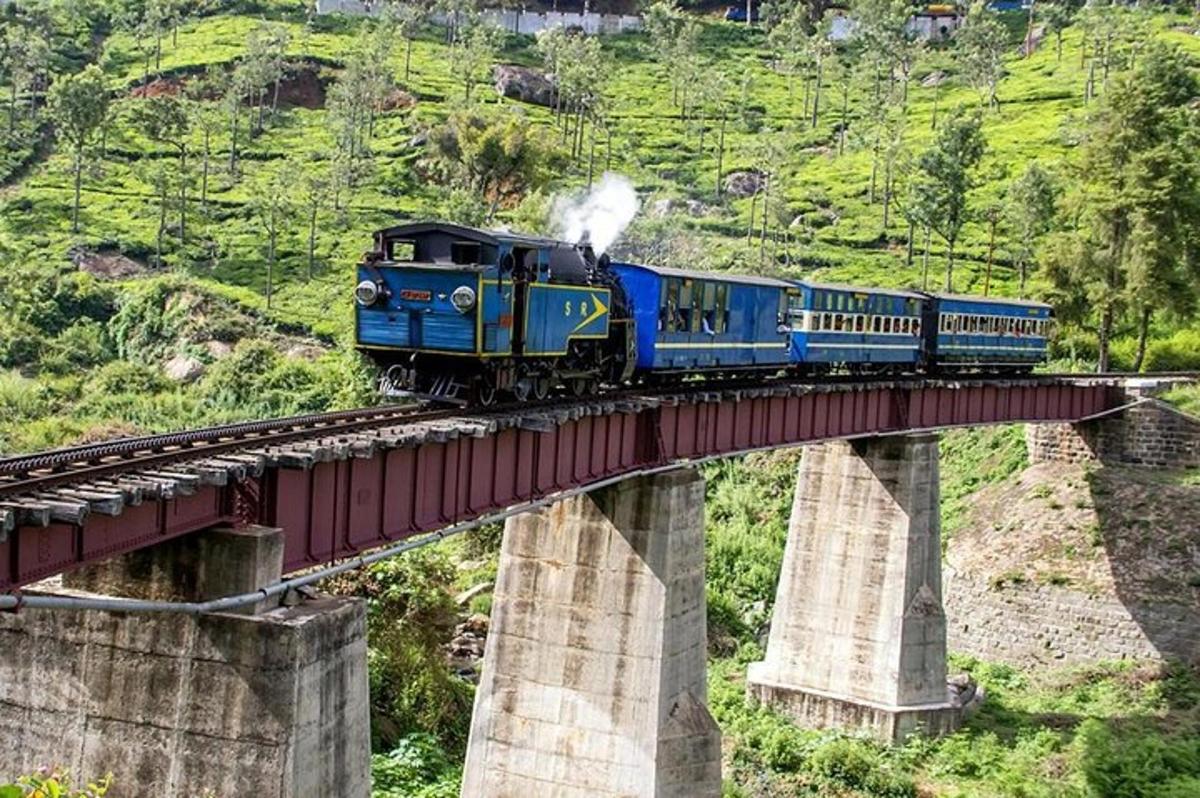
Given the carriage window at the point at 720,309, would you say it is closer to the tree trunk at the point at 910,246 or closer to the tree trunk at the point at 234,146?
the tree trunk at the point at 910,246

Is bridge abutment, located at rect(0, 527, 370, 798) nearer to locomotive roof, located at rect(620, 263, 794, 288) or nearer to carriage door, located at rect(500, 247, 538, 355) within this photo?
carriage door, located at rect(500, 247, 538, 355)

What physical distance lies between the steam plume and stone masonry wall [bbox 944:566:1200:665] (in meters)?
18.1

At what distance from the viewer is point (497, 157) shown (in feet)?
275

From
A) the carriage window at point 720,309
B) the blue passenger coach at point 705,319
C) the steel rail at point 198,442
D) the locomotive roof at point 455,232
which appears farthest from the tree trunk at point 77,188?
the locomotive roof at point 455,232

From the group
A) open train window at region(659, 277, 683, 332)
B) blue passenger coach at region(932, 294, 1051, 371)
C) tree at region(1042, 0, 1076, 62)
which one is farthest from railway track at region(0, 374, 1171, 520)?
tree at region(1042, 0, 1076, 62)

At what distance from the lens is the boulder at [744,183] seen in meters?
97.1

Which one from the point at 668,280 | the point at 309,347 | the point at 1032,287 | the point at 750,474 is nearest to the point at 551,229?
the point at 309,347

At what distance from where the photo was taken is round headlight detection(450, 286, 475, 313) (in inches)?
858

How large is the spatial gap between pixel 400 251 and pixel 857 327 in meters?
19.5

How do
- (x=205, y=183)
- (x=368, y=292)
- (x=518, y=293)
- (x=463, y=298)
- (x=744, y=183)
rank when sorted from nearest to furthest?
(x=463, y=298), (x=368, y=292), (x=518, y=293), (x=205, y=183), (x=744, y=183)

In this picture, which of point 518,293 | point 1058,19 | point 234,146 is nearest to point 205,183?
point 234,146

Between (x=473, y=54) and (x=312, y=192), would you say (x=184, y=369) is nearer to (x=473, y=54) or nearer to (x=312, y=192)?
(x=312, y=192)

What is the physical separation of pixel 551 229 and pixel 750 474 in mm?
19289

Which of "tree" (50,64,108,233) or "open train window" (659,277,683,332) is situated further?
"tree" (50,64,108,233)
